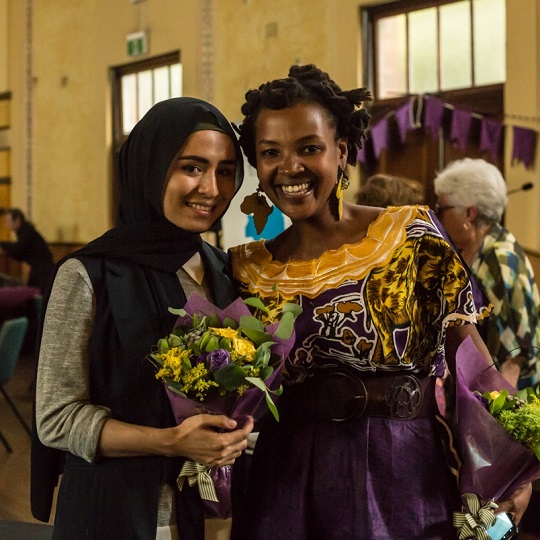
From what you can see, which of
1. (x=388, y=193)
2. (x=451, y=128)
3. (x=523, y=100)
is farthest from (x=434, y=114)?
(x=388, y=193)

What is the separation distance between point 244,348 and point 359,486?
0.44 m

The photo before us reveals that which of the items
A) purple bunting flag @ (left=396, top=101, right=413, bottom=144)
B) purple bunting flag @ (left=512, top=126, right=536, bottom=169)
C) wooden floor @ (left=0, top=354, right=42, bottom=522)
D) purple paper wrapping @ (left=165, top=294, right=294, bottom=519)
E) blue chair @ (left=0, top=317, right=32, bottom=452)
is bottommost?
wooden floor @ (left=0, top=354, right=42, bottom=522)

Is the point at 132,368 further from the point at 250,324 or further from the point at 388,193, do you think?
the point at 388,193

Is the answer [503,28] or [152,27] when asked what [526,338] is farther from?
[152,27]

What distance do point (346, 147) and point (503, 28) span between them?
4.58m

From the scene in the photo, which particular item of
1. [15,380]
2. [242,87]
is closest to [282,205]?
[242,87]

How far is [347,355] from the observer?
5.80ft

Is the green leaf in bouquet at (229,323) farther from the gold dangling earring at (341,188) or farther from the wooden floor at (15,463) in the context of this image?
the wooden floor at (15,463)

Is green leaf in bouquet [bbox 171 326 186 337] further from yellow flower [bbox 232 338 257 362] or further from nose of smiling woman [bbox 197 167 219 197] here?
nose of smiling woman [bbox 197 167 219 197]

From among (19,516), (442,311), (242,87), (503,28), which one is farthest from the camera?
(242,87)

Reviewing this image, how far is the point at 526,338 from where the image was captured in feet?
10.8

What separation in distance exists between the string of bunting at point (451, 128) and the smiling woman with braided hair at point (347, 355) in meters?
4.21

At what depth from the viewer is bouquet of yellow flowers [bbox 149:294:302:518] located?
57.9 inches

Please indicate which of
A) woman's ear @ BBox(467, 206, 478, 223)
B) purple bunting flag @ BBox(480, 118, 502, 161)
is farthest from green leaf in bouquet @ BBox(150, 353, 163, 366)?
purple bunting flag @ BBox(480, 118, 502, 161)
